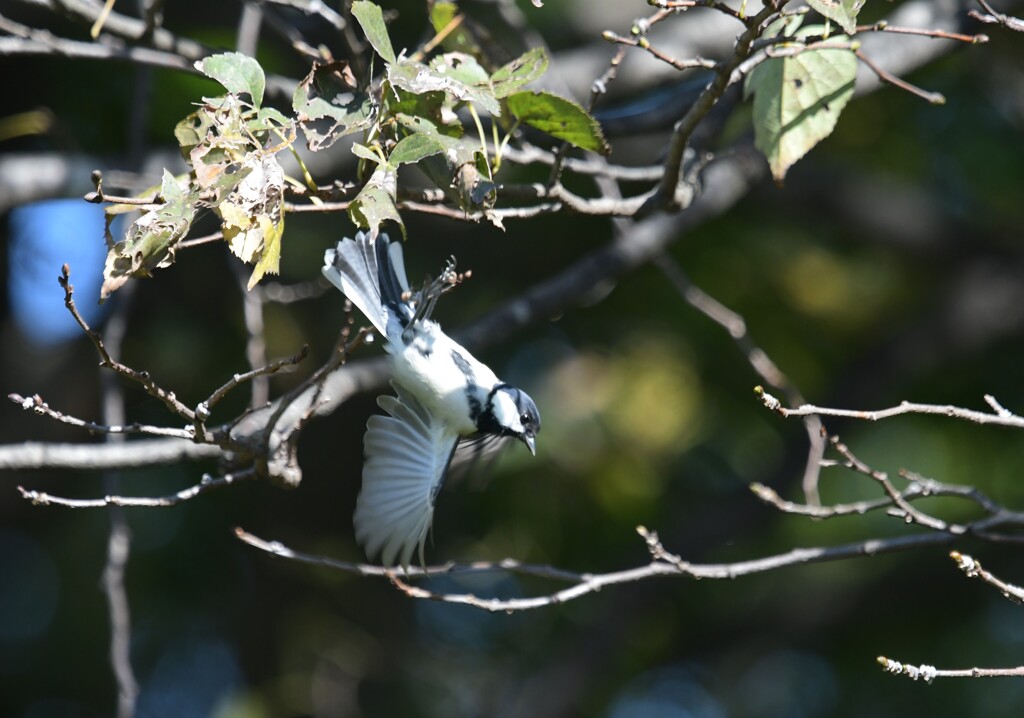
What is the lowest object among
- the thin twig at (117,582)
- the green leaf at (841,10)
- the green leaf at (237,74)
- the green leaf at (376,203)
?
the thin twig at (117,582)

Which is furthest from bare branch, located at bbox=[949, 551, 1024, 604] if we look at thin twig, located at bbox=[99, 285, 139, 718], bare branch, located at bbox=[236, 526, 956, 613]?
thin twig, located at bbox=[99, 285, 139, 718]

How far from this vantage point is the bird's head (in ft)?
7.22

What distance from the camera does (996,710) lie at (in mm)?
4648

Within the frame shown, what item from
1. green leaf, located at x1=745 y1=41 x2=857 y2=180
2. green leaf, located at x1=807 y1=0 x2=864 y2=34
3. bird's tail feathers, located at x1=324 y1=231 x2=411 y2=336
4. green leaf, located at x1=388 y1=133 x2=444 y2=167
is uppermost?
green leaf, located at x1=807 y1=0 x2=864 y2=34

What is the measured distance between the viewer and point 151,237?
151cm

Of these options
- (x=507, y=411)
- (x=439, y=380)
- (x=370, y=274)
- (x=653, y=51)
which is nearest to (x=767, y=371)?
(x=507, y=411)

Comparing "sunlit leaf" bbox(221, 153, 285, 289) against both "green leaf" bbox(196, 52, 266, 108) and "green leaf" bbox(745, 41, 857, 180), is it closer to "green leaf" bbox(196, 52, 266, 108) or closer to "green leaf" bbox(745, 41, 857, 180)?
"green leaf" bbox(196, 52, 266, 108)

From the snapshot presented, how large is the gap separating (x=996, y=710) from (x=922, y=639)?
0.39 metres

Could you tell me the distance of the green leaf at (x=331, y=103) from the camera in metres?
1.59

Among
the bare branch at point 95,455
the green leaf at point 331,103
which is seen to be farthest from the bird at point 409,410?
the green leaf at point 331,103

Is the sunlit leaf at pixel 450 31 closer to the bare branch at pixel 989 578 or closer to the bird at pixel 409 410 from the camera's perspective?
the bird at pixel 409 410

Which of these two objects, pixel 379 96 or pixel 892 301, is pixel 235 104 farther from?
pixel 892 301

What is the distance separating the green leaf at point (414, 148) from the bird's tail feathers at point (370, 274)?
0.53 m

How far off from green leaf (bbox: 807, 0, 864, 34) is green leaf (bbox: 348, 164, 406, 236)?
0.63m
